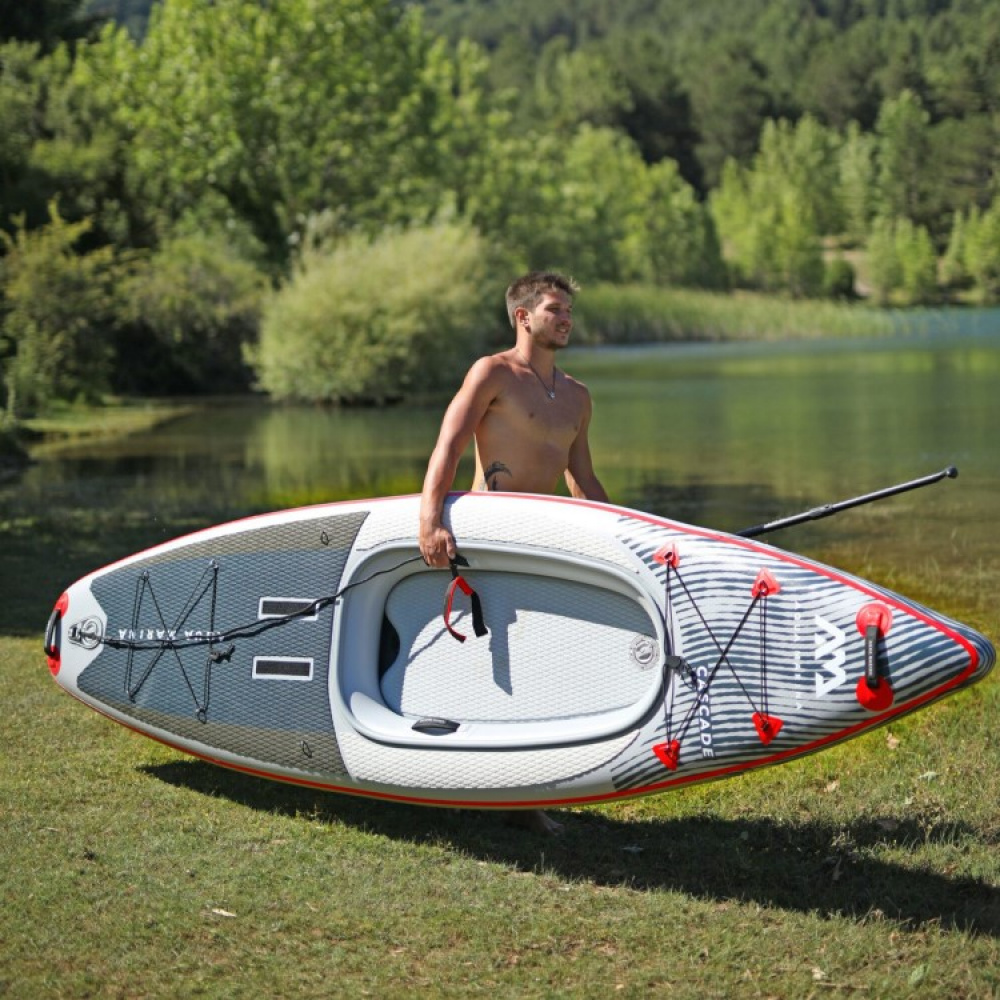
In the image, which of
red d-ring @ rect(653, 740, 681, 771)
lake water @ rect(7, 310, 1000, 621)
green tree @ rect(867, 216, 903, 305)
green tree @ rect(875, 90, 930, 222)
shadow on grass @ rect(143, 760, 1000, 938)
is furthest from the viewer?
green tree @ rect(875, 90, 930, 222)

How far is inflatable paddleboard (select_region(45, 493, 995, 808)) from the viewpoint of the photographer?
533 centimetres

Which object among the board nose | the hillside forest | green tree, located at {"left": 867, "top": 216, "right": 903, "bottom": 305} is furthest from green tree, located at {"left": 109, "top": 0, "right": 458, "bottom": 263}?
green tree, located at {"left": 867, "top": 216, "right": 903, "bottom": 305}

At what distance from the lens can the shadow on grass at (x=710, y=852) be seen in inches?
206

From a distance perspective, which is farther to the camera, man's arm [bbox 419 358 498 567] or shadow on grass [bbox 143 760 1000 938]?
man's arm [bbox 419 358 498 567]

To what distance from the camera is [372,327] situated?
99.7 ft

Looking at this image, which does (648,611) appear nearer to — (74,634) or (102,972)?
(102,972)

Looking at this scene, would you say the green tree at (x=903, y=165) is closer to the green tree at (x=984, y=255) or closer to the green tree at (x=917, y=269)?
the green tree at (x=984, y=255)

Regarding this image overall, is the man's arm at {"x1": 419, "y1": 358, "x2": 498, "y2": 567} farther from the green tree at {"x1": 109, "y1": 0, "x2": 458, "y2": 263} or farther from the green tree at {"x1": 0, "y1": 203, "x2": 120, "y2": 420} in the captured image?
the green tree at {"x1": 109, "y1": 0, "x2": 458, "y2": 263}

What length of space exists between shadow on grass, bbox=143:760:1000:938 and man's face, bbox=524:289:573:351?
5.91 feet

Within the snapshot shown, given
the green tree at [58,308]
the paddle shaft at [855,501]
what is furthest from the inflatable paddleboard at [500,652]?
the green tree at [58,308]

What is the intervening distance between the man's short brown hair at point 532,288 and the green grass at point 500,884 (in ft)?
6.34

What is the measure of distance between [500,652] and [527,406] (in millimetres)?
938

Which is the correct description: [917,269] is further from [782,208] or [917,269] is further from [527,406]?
[527,406]

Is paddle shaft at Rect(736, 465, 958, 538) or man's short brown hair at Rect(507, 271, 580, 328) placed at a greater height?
man's short brown hair at Rect(507, 271, 580, 328)
